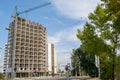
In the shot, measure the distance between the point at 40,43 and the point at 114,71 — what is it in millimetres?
131714

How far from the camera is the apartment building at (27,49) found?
140500 mm

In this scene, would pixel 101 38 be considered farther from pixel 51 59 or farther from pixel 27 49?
pixel 51 59

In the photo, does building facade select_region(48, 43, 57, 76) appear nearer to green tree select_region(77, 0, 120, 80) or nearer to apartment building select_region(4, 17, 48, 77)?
apartment building select_region(4, 17, 48, 77)

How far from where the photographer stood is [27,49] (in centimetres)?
14638

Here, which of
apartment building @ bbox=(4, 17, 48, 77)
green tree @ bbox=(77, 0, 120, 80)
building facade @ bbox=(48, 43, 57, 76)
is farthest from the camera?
building facade @ bbox=(48, 43, 57, 76)

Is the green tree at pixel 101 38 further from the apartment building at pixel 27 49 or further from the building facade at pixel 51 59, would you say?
the building facade at pixel 51 59

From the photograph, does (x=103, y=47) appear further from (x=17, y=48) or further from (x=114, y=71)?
(x=17, y=48)

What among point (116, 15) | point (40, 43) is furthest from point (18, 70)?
point (116, 15)

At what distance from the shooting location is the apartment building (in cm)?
14050

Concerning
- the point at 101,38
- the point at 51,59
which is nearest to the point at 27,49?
the point at 51,59

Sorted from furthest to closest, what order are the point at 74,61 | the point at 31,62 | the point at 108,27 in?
the point at 31,62
the point at 74,61
the point at 108,27

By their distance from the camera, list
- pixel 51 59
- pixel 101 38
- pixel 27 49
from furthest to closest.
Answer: pixel 51 59 < pixel 27 49 < pixel 101 38

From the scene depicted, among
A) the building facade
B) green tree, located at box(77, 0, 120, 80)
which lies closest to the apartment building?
the building facade

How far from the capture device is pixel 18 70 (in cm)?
13612
